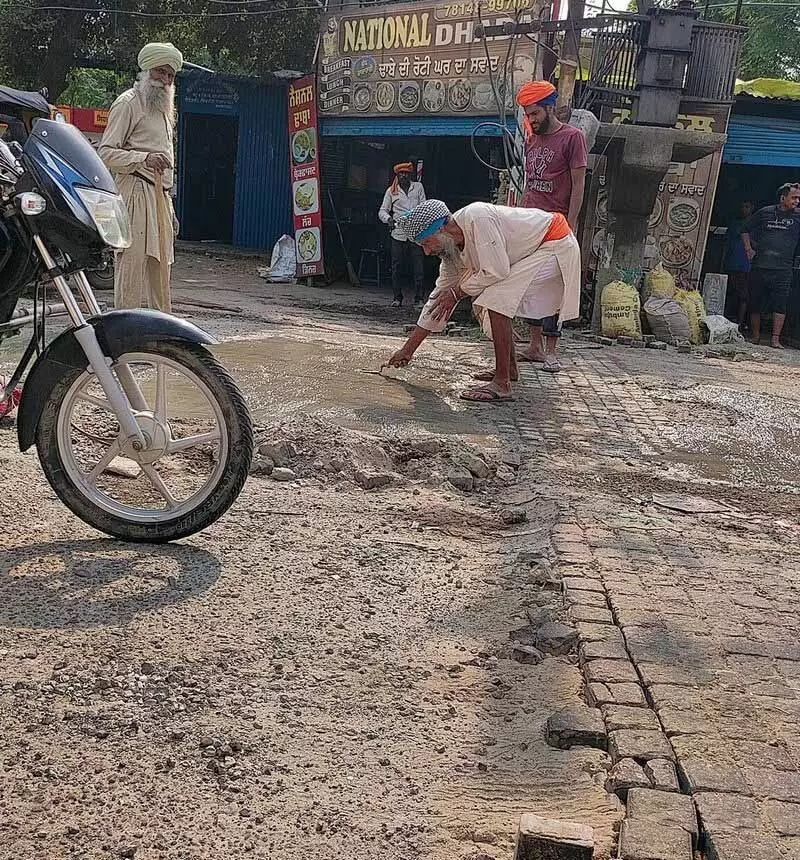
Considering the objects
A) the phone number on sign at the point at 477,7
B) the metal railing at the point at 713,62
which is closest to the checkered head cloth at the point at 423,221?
the metal railing at the point at 713,62

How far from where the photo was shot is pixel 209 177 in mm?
18375

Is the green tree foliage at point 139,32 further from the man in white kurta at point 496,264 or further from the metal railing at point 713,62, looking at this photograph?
the man in white kurta at point 496,264

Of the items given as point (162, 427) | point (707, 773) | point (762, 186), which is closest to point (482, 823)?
point (707, 773)

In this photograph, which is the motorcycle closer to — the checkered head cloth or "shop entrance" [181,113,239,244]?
the checkered head cloth

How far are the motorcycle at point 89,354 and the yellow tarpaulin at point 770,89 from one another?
35.0 feet

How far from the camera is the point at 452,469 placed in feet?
13.5

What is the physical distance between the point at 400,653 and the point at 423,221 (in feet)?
10.8

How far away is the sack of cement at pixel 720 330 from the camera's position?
929 cm

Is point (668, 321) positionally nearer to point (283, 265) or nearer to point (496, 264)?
point (496, 264)

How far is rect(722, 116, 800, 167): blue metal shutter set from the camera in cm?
1177

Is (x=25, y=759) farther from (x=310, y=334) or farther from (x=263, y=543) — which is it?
(x=310, y=334)

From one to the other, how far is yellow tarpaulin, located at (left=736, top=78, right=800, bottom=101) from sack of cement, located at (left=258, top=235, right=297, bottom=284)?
21.7ft

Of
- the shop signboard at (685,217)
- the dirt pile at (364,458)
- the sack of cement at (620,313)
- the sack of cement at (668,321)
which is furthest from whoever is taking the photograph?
the shop signboard at (685,217)

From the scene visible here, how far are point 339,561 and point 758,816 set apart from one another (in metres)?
1.57
